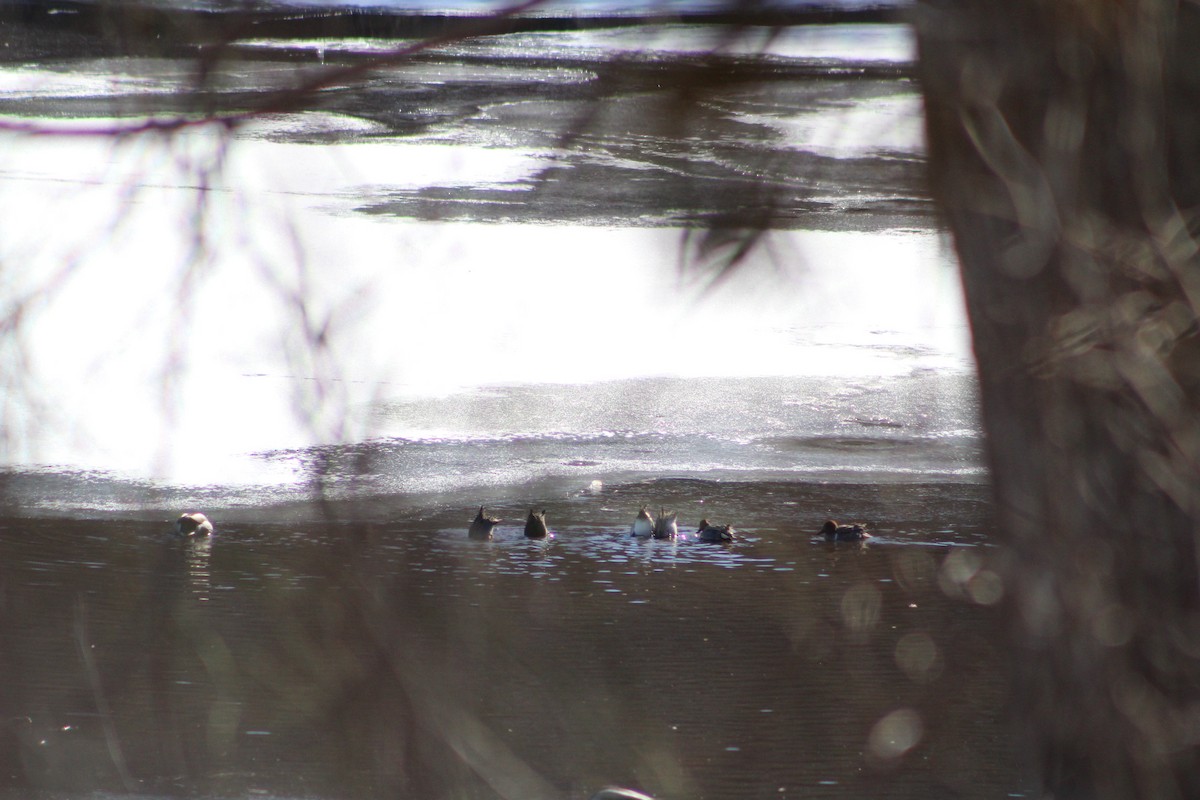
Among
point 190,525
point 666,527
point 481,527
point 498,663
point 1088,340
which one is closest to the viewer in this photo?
point 1088,340

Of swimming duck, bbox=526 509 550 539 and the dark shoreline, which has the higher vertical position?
the dark shoreline

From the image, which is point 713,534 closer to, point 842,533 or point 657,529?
point 657,529

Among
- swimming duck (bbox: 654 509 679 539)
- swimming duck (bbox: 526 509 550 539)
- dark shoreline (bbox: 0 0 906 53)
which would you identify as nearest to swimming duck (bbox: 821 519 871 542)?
swimming duck (bbox: 654 509 679 539)

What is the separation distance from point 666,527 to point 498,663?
1575mm

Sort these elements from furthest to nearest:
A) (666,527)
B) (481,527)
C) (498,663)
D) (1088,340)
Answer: (666,527) < (481,527) < (498,663) < (1088,340)

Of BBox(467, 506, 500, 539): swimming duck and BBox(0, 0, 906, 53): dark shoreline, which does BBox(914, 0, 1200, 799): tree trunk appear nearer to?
BBox(0, 0, 906, 53): dark shoreline

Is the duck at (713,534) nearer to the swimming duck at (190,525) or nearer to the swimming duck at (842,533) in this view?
the swimming duck at (842,533)

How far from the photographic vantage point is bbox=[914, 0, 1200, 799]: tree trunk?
153cm

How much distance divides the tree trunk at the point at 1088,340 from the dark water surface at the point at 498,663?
40 cm

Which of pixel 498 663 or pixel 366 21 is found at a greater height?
pixel 366 21

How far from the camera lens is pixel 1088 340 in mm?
1554

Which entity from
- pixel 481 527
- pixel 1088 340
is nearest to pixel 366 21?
pixel 1088 340

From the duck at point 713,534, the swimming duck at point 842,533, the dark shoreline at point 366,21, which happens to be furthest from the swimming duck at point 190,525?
the dark shoreline at point 366,21

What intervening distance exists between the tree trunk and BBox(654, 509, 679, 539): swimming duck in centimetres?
385
